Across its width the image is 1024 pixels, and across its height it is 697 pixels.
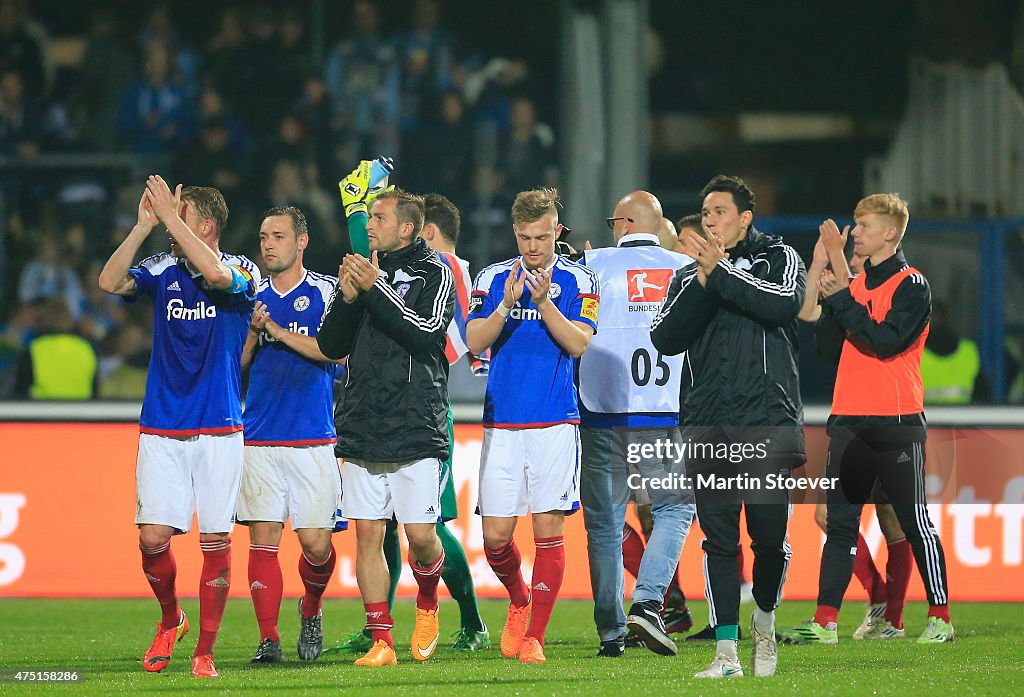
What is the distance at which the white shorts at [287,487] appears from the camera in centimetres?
686

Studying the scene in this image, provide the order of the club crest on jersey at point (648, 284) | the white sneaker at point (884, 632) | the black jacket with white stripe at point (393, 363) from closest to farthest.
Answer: the black jacket with white stripe at point (393, 363) → the club crest on jersey at point (648, 284) → the white sneaker at point (884, 632)

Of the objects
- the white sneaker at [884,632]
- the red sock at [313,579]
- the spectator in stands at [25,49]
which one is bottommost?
the white sneaker at [884,632]

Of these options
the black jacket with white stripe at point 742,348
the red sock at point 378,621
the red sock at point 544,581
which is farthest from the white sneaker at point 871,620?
the red sock at point 378,621

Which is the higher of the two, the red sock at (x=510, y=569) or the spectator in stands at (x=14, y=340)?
the spectator in stands at (x=14, y=340)

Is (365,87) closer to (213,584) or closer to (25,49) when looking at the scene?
(25,49)

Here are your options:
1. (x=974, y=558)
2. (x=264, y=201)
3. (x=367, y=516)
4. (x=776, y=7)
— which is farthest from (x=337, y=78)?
(x=367, y=516)

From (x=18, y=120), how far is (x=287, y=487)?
7969 millimetres

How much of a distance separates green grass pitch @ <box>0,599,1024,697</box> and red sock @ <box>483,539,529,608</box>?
292 mm

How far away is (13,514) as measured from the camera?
9.66m

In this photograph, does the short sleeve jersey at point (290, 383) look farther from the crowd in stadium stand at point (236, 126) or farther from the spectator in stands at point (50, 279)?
the spectator in stands at point (50, 279)

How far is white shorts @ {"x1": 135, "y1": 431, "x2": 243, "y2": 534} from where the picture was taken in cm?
653

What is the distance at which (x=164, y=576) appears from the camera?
6.64 metres

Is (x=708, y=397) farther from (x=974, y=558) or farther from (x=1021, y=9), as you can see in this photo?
(x=1021, y=9)

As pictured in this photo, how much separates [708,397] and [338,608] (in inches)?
162
